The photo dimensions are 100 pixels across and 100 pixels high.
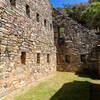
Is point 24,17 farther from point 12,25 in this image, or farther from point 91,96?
point 91,96

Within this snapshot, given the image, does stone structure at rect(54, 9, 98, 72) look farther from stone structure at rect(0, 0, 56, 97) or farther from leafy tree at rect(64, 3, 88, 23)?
leafy tree at rect(64, 3, 88, 23)

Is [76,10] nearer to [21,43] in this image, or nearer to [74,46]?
[74,46]

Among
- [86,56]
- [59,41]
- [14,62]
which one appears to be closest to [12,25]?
[14,62]

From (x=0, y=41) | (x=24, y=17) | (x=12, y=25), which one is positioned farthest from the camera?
(x=24, y=17)

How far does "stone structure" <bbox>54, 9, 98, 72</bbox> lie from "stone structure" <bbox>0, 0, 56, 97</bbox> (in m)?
2.72

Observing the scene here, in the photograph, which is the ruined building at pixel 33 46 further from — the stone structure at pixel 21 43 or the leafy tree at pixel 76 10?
the leafy tree at pixel 76 10

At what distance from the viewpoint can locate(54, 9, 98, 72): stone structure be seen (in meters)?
9.65

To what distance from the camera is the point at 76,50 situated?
10.0 metres

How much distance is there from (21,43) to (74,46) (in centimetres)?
594

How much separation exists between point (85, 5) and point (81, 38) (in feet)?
48.1

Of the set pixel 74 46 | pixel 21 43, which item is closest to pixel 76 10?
pixel 74 46

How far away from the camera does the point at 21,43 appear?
5504mm

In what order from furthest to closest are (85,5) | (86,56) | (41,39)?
(85,5) → (86,56) → (41,39)

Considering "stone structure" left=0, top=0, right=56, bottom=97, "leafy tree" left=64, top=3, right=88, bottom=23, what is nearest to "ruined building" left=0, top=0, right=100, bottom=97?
"stone structure" left=0, top=0, right=56, bottom=97
